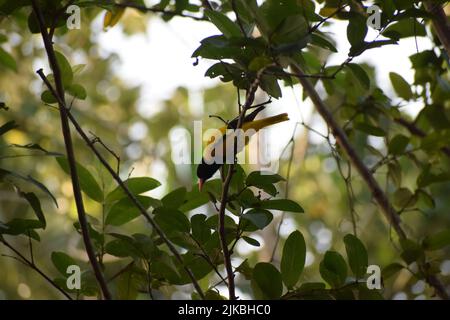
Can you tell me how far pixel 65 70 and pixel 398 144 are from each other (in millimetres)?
1258

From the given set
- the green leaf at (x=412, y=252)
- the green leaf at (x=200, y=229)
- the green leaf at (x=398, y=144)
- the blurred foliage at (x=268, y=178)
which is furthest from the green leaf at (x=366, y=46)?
the green leaf at (x=398, y=144)

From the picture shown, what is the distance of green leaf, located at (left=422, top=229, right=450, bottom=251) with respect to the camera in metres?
2.01

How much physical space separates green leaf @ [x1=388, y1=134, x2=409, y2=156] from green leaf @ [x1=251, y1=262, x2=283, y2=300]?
3.11 feet

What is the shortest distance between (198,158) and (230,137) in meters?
0.60

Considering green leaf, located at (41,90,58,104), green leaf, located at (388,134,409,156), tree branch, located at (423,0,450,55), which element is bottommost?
green leaf, located at (388,134,409,156)

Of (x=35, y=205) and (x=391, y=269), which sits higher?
(x=35, y=205)

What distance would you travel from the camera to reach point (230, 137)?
1.71m

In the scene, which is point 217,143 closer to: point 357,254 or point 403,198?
point 357,254

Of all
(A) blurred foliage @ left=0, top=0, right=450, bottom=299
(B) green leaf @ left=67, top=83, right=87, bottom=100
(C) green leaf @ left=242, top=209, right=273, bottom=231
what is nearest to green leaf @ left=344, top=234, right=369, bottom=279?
(A) blurred foliage @ left=0, top=0, right=450, bottom=299

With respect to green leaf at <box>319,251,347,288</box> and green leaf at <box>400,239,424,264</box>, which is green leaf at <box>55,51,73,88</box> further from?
green leaf at <box>400,239,424,264</box>

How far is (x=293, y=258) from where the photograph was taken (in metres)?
1.72

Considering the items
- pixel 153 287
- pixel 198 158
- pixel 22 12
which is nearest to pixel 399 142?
pixel 198 158

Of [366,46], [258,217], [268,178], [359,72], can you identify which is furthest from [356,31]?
[258,217]

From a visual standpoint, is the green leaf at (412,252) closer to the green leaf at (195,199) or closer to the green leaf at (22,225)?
the green leaf at (195,199)
